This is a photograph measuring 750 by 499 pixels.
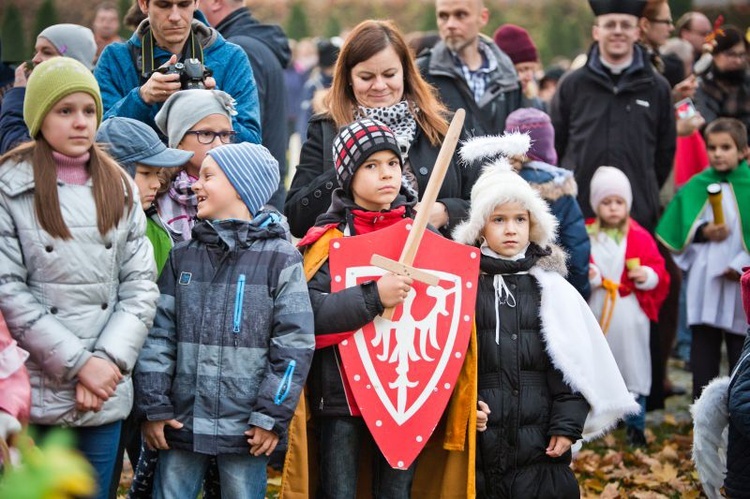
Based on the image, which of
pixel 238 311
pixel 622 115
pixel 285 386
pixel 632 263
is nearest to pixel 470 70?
pixel 632 263

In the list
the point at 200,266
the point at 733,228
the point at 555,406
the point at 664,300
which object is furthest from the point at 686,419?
the point at 200,266

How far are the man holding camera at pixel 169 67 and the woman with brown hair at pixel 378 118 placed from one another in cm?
43

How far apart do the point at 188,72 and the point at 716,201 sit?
410cm

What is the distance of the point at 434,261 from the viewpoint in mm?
4465

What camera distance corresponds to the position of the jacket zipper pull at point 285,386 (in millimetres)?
4000

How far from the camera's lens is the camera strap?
5.37 meters

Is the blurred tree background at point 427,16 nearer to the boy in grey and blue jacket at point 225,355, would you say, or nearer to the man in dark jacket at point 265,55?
the man in dark jacket at point 265,55

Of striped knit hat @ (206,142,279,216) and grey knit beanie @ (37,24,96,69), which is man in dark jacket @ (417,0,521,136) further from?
striped knit hat @ (206,142,279,216)

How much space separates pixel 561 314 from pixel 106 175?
1.91m

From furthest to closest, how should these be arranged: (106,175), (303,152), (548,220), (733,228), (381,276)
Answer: (733,228), (303,152), (548,220), (381,276), (106,175)

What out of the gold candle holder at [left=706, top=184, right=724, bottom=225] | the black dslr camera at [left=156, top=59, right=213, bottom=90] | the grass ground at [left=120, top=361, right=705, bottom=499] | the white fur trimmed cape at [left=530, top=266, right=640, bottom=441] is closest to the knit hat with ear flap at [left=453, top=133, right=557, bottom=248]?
the white fur trimmed cape at [left=530, top=266, right=640, bottom=441]

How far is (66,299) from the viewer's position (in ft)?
12.8

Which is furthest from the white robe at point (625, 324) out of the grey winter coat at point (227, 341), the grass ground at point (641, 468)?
the grey winter coat at point (227, 341)

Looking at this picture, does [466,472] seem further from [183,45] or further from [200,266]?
[183,45]
